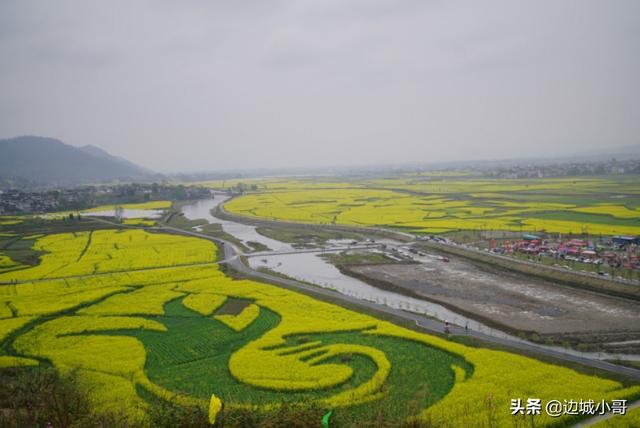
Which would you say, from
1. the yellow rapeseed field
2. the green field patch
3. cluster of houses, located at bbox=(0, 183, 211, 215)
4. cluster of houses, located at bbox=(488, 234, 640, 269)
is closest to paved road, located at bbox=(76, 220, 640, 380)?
the yellow rapeseed field

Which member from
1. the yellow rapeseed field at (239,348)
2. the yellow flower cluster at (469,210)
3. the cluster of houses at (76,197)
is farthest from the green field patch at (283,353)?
the cluster of houses at (76,197)

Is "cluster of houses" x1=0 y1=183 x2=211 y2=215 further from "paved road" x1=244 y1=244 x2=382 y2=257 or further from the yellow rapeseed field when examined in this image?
"paved road" x1=244 y1=244 x2=382 y2=257

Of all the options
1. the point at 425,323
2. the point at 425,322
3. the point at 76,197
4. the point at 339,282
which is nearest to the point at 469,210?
the point at 339,282

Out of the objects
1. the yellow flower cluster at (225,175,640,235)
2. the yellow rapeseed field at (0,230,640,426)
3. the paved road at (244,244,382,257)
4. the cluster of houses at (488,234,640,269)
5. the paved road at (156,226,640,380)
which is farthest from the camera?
the yellow flower cluster at (225,175,640,235)

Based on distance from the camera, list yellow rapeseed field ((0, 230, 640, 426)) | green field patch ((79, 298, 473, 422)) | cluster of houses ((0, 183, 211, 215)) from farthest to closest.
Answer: cluster of houses ((0, 183, 211, 215)), green field patch ((79, 298, 473, 422)), yellow rapeseed field ((0, 230, 640, 426))

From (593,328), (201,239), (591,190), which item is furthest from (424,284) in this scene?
(591,190)

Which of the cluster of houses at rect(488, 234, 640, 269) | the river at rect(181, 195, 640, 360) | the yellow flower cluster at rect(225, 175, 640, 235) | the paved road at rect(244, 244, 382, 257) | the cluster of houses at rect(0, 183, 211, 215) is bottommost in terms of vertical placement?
the river at rect(181, 195, 640, 360)

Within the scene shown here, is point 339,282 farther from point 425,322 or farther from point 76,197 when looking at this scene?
point 76,197

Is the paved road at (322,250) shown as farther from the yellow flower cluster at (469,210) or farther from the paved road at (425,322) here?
the yellow flower cluster at (469,210)
